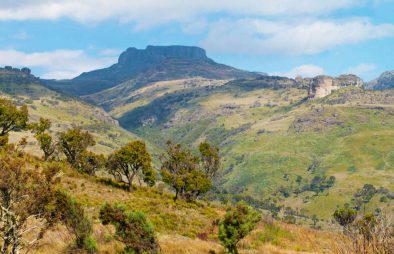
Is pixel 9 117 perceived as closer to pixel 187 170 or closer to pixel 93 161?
pixel 93 161

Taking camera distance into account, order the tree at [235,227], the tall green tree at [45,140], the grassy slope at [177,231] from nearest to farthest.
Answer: the grassy slope at [177,231] → the tree at [235,227] → the tall green tree at [45,140]

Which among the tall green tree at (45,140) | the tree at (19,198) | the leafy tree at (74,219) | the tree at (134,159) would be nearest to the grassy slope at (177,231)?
the leafy tree at (74,219)

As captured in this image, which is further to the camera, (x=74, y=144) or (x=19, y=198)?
(x=74, y=144)

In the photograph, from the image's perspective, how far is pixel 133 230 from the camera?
19844 millimetres

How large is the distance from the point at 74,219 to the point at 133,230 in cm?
309

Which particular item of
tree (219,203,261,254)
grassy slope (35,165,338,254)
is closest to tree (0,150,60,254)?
grassy slope (35,165,338,254)

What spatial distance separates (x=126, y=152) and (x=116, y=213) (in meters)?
50.7

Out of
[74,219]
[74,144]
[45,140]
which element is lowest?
[74,144]

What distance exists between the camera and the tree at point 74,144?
265 feet

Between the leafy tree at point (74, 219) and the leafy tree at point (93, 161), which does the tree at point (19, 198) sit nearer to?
the leafy tree at point (74, 219)

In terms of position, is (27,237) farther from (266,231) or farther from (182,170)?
(182,170)

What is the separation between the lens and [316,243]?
32062mm

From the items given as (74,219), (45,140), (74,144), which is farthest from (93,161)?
(74,219)

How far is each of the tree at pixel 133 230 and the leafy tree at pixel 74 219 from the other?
1.09 metres
